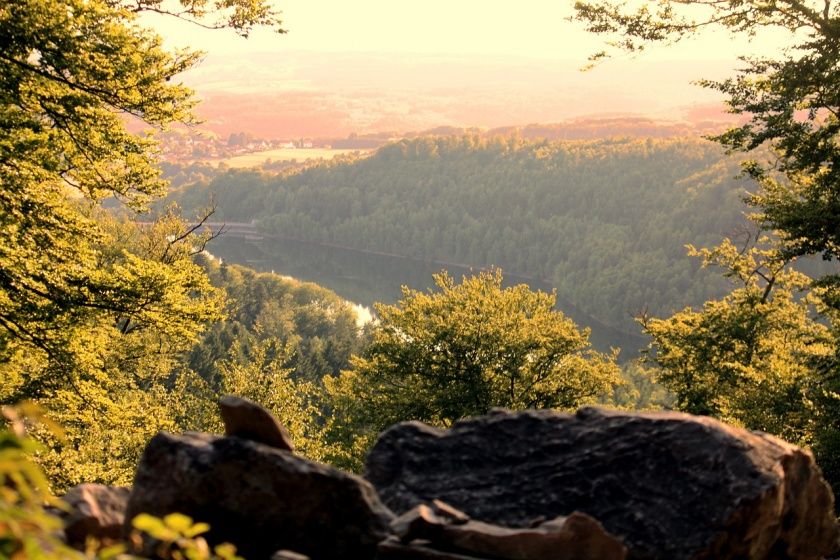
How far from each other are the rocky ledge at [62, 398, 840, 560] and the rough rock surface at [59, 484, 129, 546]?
0.02 meters

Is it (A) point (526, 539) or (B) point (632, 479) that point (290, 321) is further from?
(A) point (526, 539)

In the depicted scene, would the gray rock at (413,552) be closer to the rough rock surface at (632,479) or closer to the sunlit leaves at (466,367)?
the rough rock surface at (632,479)

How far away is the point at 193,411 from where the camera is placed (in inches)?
2154

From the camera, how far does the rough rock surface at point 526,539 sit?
6.79m

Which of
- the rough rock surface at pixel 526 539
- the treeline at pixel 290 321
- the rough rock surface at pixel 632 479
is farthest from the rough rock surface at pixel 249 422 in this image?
the treeline at pixel 290 321

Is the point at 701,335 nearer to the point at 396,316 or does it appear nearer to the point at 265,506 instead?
the point at 396,316

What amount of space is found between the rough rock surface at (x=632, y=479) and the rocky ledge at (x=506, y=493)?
1 centimetres

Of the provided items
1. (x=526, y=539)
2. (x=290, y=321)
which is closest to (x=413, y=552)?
(x=526, y=539)

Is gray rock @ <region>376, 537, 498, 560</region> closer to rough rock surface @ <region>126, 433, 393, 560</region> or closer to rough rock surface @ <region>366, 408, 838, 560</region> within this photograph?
rough rock surface @ <region>126, 433, 393, 560</region>

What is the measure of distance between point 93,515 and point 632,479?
5.26 meters

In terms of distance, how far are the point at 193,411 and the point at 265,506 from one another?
5040 centimetres

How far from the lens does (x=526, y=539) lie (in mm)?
6816

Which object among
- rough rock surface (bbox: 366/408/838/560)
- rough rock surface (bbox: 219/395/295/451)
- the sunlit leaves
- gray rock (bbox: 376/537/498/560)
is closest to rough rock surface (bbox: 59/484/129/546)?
rough rock surface (bbox: 219/395/295/451)

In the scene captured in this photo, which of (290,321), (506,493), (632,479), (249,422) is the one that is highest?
(249,422)
